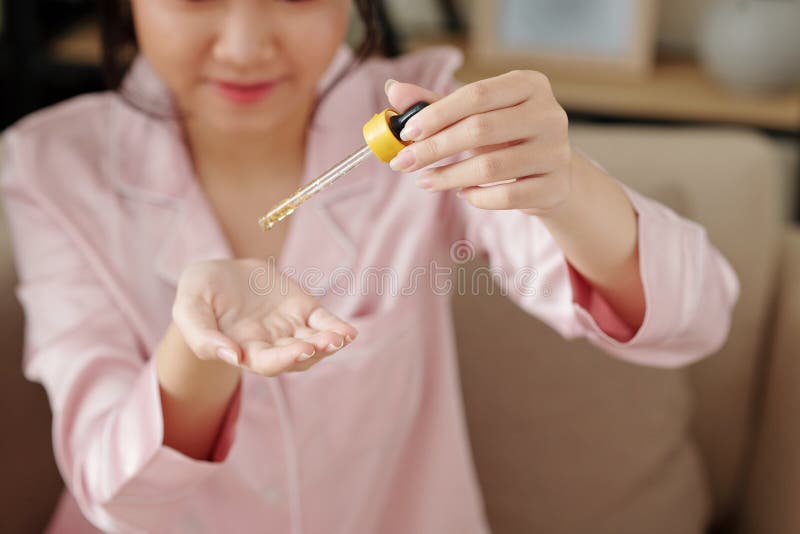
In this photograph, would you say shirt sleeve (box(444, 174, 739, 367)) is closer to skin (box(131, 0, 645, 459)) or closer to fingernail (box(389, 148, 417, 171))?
skin (box(131, 0, 645, 459))

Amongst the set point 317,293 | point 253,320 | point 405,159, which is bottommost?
point 317,293

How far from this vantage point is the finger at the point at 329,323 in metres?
0.48

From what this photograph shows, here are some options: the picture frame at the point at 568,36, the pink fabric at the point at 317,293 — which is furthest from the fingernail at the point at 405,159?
the picture frame at the point at 568,36

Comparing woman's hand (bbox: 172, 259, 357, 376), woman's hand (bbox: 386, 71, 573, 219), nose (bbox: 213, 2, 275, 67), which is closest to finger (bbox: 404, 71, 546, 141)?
woman's hand (bbox: 386, 71, 573, 219)

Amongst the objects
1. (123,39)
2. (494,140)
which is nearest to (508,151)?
(494,140)

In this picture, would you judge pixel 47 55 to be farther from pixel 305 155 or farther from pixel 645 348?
pixel 645 348

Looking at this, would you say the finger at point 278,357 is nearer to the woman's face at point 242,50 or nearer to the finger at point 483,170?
the finger at point 483,170

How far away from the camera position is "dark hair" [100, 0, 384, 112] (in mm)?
737

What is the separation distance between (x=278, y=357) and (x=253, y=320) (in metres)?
0.06

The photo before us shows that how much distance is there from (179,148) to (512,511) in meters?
0.45

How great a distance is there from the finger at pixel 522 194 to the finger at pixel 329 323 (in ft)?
0.28

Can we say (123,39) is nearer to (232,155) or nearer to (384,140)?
(232,155)

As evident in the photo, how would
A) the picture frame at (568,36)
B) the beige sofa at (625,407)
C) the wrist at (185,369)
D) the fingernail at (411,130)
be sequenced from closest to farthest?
the fingernail at (411,130)
the wrist at (185,369)
the beige sofa at (625,407)
the picture frame at (568,36)

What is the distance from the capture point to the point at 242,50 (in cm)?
62
